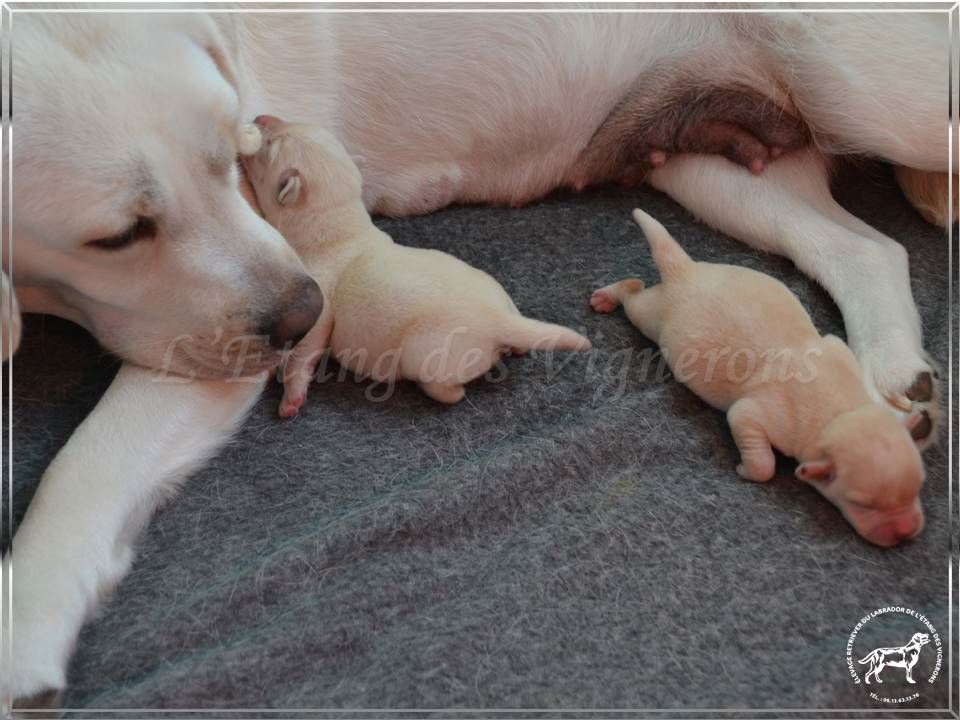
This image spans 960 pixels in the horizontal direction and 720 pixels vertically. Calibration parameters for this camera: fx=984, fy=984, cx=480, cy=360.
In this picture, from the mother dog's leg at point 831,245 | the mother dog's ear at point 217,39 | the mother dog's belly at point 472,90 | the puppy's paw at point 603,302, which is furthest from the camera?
the mother dog's belly at point 472,90

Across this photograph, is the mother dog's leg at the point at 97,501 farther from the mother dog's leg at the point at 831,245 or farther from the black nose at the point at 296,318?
the mother dog's leg at the point at 831,245

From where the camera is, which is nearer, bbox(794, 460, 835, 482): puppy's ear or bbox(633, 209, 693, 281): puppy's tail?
bbox(794, 460, 835, 482): puppy's ear

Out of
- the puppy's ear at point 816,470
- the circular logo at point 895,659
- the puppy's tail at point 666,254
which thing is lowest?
the circular logo at point 895,659

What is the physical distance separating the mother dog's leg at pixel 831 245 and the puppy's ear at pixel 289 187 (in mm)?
671

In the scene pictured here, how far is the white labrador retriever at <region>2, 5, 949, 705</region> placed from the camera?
111 cm

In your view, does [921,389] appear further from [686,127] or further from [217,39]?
[217,39]

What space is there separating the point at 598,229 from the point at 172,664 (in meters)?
0.96

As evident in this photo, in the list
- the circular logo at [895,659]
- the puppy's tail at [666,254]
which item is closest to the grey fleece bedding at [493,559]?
the circular logo at [895,659]

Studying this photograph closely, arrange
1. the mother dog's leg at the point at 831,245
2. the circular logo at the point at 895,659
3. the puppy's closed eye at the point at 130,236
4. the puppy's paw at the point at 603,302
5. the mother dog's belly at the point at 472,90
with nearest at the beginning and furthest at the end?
the circular logo at the point at 895,659 < the puppy's closed eye at the point at 130,236 < the mother dog's leg at the point at 831,245 < the puppy's paw at the point at 603,302 < the mother dog's belly at the point at 472,90

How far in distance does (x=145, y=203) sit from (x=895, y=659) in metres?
0.98

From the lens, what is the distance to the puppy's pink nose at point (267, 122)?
1.44 m

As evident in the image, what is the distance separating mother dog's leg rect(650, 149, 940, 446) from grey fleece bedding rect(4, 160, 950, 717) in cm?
8

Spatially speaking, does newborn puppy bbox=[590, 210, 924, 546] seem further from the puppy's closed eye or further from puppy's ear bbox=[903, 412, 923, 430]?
the puppy's closed eye

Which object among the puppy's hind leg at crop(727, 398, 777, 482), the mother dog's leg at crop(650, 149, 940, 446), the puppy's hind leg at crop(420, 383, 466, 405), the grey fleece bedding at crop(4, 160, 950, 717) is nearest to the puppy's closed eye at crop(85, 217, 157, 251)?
the grey fleece bedding at crop(4, 160, 950, 717)
